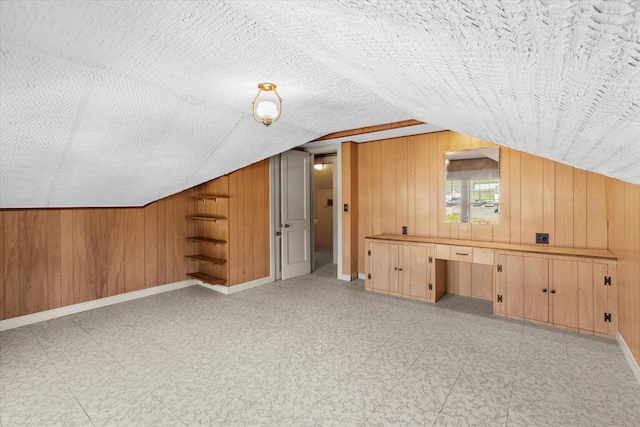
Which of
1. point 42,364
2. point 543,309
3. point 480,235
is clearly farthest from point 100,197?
point 543,309

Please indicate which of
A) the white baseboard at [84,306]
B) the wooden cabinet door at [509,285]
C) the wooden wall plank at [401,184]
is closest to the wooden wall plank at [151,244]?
the white baseboard at [84,306]

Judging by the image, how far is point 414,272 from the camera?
4.06 metres

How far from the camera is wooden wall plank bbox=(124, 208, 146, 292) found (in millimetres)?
4203

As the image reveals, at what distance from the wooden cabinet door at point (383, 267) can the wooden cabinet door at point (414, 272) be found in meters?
0.09

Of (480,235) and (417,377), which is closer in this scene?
(417,377)

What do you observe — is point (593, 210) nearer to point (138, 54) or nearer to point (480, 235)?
point (480, 235)

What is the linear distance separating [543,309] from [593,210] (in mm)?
1181

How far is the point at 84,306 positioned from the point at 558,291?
518 cm

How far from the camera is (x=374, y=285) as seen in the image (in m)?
4.40

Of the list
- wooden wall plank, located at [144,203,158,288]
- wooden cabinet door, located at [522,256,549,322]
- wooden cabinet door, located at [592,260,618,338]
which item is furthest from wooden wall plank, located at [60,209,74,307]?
wooden cabinet door, located at [592,260,618,338]

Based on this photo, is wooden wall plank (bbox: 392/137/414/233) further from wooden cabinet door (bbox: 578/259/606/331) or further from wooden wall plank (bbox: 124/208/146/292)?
wooden wall plank (bbox: 124/208/146/292)

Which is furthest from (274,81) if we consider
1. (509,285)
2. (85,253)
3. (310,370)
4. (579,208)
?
(579,208)

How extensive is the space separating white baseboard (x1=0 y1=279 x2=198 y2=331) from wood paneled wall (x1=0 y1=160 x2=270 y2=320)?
0.05m

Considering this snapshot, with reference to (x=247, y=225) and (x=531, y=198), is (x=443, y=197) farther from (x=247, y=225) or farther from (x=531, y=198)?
(x=247, y=225)
